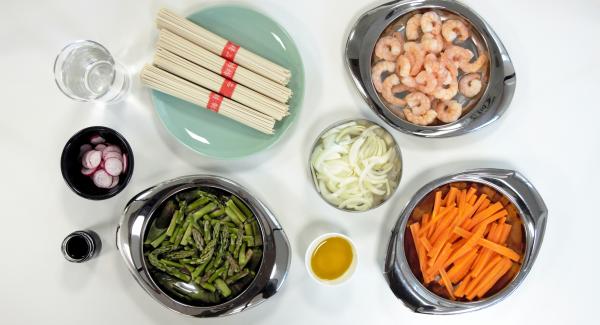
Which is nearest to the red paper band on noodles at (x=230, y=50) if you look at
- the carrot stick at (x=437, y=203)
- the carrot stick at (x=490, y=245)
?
the carrot stick at (x=437, y=203)

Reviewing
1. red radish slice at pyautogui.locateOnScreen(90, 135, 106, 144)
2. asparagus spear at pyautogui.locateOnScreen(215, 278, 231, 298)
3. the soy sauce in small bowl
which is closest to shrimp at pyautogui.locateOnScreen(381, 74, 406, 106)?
asparagus spear at pyautogui.locateOnScreen(215, 278, 231, 298)

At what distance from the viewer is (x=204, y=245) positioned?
1.71 metres

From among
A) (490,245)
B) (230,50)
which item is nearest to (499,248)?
(490,245)

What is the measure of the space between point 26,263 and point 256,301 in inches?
34.6

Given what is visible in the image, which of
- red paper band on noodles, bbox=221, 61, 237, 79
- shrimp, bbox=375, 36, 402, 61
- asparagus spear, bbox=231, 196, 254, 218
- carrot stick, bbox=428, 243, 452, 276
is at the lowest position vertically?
asparagus spear, bbox=231, 196, 254, 218

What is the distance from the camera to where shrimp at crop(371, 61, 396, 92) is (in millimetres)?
1704

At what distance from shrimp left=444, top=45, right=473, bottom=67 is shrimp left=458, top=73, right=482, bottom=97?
0.05 meters

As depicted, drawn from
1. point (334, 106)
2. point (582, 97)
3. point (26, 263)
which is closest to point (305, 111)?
point (334, 106)

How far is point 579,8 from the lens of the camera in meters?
1.78

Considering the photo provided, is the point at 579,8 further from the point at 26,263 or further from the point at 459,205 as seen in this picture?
the point at 26,263

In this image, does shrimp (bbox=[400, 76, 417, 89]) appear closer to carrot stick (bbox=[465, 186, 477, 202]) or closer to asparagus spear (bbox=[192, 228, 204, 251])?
carrot stick (bbox=[465, 186, 477, 202])

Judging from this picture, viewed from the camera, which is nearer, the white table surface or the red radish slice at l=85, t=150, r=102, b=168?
the red radish slice at l=85, t=150, r=102, b=168

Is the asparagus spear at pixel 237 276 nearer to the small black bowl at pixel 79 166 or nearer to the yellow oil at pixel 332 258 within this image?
the yellow oil at pixel 332 258

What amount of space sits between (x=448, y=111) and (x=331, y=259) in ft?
2.10
